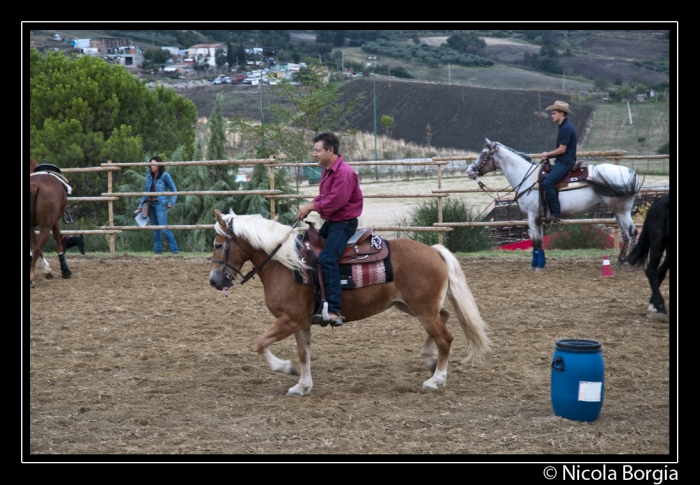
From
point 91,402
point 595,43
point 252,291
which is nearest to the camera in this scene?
point 91,402

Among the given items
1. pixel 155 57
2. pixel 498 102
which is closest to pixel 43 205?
pixel 498 102

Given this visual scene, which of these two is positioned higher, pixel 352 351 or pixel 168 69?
pixel 168 69

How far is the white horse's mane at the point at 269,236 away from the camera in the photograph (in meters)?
5.49

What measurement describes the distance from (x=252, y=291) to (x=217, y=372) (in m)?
3.68

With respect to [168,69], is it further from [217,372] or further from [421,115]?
[217,372]

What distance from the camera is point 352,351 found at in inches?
270

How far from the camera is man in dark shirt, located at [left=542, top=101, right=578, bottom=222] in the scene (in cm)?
1049

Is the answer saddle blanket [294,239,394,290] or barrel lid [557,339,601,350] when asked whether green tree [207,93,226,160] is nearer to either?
saddle blanket [294,239,394,290]

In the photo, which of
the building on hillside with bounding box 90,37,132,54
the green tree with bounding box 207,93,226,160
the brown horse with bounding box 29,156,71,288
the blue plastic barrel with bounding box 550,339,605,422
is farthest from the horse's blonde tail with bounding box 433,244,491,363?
the building on hillside with bounding box 90,37,132,54

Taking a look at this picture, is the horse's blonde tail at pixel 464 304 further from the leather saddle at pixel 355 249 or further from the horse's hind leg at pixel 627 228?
the horse's hind leg at pixel 627 228

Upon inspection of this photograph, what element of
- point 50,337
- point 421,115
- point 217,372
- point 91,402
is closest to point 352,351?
point 217,372

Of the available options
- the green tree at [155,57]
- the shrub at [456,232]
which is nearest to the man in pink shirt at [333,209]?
the shrub at [456,232]

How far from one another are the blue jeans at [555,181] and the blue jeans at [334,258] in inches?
239
